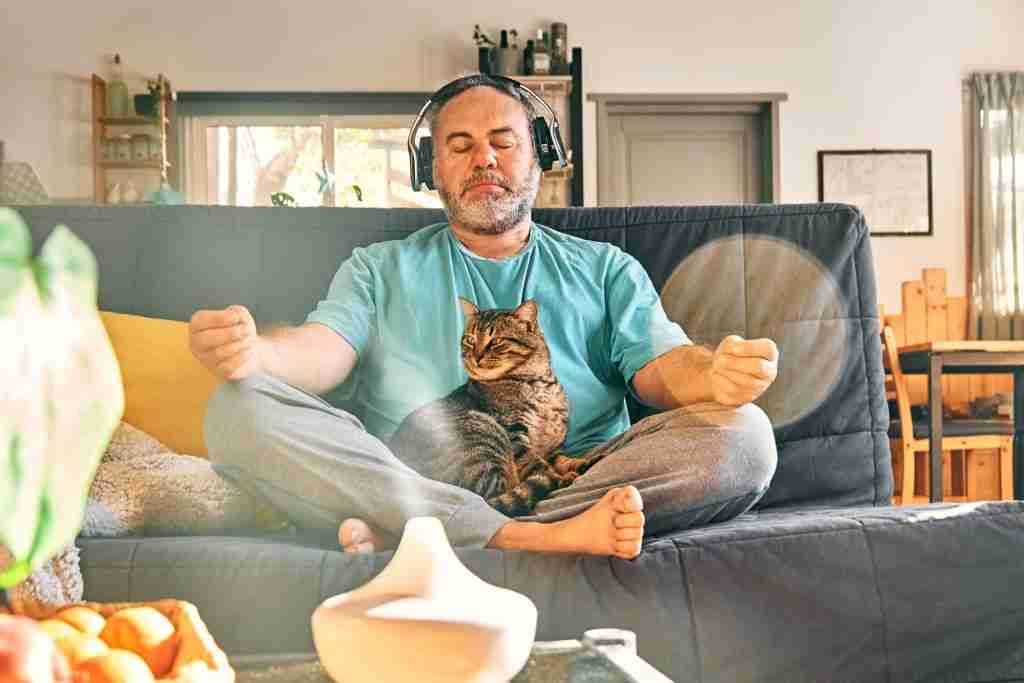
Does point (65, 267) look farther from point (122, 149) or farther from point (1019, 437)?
point (122, 149)

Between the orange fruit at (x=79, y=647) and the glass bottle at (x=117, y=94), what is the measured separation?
14.2 feet

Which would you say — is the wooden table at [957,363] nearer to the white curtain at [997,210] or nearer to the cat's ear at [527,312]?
the white curtain at [997,210]

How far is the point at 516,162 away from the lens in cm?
147

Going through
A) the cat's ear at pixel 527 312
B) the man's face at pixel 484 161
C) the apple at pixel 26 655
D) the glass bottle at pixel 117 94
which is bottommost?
the apple at pixel 26 655

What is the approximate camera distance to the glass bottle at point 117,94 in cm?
434

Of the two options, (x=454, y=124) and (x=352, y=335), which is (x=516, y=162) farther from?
(x=352, y=335)

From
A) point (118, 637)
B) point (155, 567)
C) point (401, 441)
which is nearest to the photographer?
point (118, 637)

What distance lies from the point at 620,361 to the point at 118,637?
1.00 m

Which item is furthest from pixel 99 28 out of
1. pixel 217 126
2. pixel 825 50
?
pixel 825 50

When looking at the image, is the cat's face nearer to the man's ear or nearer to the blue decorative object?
the man's ear

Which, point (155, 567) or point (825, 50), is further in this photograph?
point (825, 50)

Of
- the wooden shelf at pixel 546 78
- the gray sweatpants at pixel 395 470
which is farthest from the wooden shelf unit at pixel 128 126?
the gray sweatpants at pixel 395 470

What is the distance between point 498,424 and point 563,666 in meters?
0.72

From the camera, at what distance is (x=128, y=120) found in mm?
4352
